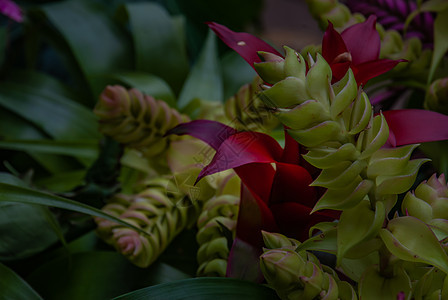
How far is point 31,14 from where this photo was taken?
0.75 meters

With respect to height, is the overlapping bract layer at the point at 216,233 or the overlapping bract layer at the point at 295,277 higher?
the overlapping bract layer at the point at 295,277

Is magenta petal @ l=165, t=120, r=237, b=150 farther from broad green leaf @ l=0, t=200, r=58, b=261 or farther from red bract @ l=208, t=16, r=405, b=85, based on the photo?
broad green leaf @ l=0, t=200, r=58, b=261

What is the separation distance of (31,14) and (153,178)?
43cm

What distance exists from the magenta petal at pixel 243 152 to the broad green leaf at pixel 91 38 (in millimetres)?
385

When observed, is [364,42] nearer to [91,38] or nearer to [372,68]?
[372,68]

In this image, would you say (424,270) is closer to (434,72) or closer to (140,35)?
(434,72)

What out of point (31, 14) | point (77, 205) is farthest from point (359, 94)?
point (31, 14)

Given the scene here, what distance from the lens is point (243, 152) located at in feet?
0.95

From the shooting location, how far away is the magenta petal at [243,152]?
0.90 ft

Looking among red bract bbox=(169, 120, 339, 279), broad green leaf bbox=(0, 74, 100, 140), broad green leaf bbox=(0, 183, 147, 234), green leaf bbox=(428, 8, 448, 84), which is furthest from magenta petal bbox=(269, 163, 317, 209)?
broad green leaf bbox=(0, 74, 100, 140)

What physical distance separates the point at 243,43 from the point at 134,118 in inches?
6.6

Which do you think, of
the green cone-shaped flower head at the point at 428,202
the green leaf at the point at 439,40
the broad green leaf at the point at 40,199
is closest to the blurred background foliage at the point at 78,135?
the broad green leaf at the point at 40,199

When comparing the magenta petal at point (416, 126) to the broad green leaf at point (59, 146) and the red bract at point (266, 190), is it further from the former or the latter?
the broad green leaf at point (59, 146)

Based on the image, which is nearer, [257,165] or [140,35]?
[257,165]
